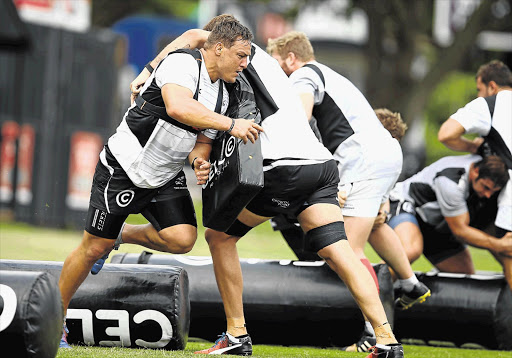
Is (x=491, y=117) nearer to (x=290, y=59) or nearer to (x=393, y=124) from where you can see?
(x=393, y=124)

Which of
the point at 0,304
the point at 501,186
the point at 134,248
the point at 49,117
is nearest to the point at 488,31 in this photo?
the point at 49,117

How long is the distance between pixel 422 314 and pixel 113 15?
2530 centimetres

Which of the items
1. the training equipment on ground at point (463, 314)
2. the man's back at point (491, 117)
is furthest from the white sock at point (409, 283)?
the man's back at point (491, 117)

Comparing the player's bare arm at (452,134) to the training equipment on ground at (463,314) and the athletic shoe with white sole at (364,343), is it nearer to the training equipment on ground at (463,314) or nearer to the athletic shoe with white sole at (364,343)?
the training equipment on ground at (463,314)

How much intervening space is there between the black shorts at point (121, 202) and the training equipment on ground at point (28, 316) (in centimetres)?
107

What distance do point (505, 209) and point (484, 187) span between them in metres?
0.23

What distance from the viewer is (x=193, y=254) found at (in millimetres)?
11398

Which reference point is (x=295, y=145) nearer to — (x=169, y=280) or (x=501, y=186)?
(x=169, y=280)

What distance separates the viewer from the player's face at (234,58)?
4.97 m

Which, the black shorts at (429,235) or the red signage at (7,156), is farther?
the red signage at (7,156)

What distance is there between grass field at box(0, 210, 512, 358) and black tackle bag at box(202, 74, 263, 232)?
821 mm

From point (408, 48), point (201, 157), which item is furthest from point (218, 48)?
point (408, 48)

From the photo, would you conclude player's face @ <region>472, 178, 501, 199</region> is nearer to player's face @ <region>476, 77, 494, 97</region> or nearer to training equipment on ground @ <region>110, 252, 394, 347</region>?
player's face @ <region>476, 77, 494, 97</region>

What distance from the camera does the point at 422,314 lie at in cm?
680
